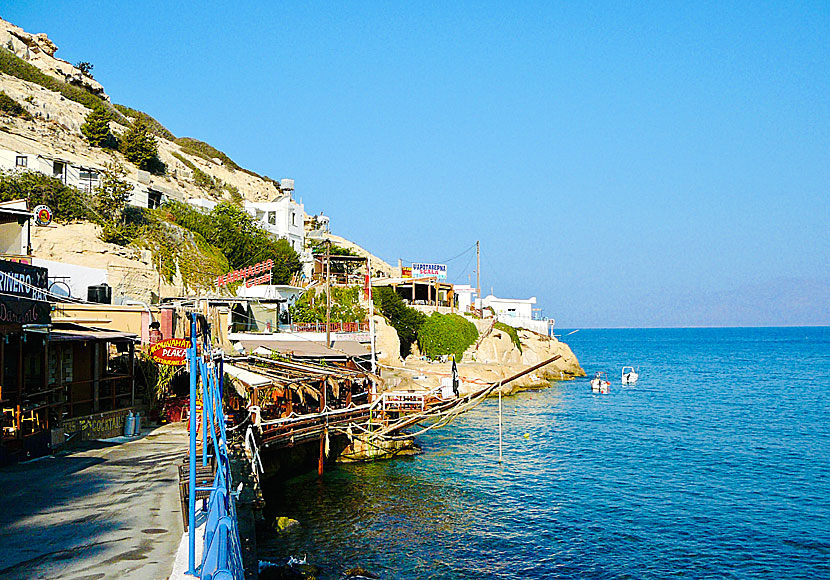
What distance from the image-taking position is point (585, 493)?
29.2 metres

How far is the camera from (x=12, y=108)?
67.9 m

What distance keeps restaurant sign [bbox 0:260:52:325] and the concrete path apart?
410 cm

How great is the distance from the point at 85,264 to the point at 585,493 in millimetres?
31449

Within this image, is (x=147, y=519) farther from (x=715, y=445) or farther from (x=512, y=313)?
(x=512, y=313)

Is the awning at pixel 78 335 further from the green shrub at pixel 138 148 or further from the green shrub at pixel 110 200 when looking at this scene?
the green shrub at pixel 138 148

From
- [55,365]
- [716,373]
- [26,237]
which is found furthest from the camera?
[716,373]

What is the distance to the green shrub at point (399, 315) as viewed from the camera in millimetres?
65250

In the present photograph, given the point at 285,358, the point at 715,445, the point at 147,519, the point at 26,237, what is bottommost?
the point at 715,445

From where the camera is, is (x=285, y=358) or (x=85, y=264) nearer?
(x=285, y=358)

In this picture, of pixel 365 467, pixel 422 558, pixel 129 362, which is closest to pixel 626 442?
pixel 365 467

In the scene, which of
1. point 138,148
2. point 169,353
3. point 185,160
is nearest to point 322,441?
point 169,353

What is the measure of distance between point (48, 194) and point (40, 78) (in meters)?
45.8

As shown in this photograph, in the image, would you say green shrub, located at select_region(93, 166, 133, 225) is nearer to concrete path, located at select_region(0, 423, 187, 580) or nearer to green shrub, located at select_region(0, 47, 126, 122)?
concrete path, located at select_region(0, 423, 187, 580)

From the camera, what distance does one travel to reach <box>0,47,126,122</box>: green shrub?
81.3 metres
